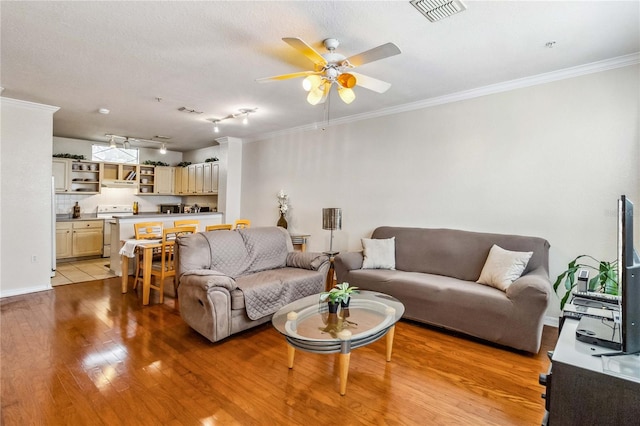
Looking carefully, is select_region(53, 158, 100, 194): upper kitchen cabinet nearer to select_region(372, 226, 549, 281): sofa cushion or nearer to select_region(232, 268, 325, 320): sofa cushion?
select_region(232, 268, 325, 320): sofa cushion

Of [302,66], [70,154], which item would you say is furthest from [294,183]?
[70,154]

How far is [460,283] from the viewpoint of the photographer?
3.33 meters

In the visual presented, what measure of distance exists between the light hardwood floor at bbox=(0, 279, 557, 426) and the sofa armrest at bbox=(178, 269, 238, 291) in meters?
0.56

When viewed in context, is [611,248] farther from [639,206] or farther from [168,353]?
[168,353]

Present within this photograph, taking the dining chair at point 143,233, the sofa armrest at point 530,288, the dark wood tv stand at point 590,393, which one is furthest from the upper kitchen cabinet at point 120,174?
the dark wood tv stand at point 590,393

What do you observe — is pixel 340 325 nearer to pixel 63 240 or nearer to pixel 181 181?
pixel 63 240

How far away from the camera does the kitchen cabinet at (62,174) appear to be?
253 inches

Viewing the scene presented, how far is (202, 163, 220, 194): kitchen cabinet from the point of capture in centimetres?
738

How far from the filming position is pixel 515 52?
2797 millimetres

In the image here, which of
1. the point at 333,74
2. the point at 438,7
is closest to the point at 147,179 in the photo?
the point at 333,74

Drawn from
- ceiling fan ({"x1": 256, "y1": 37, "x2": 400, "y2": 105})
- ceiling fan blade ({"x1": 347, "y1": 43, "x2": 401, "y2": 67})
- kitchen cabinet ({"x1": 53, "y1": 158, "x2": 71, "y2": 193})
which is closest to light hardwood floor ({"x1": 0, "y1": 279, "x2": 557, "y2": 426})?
ceiling fan ({"x1": 256, "y1": 37, "x2": 400, "y2": 105})

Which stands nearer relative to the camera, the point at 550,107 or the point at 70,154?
the point at 550,107

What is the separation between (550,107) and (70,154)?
8951 mm

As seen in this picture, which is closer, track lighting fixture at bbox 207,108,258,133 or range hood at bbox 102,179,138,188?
track lighting fixture at bbox 207,108,258,133
